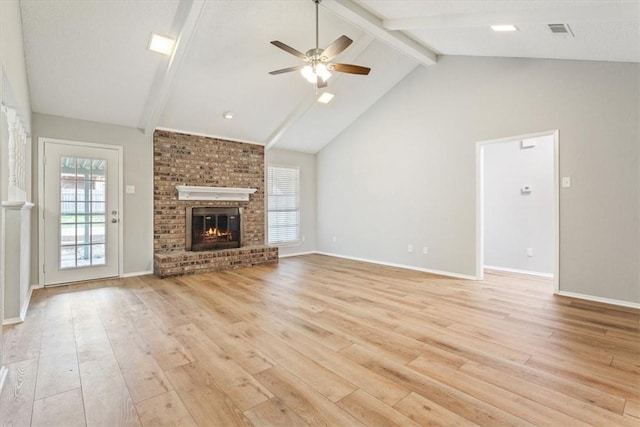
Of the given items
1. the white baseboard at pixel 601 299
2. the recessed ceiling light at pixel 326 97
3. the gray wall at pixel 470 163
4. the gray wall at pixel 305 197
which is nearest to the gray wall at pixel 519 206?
the gray wall at pixel 470 163

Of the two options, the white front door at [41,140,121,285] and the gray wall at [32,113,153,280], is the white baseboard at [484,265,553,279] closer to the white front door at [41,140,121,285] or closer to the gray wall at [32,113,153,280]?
the gray wall at [32,113,153,280]

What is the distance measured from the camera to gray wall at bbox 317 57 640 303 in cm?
359

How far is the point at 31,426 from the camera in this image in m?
1.62

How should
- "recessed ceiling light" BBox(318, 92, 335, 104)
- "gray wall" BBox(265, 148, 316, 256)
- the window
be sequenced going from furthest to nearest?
"gray wall" BBox(265, 148, 316, 256) → the window → "recessed ceiling light" BBox(318, 92, 335, 104)

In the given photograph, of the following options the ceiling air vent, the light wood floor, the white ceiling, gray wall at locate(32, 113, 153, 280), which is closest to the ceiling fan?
Answer: the white ceiling

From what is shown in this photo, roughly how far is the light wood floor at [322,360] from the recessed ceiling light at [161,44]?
119 inches

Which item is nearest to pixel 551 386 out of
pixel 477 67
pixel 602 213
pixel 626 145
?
pixel 602 213

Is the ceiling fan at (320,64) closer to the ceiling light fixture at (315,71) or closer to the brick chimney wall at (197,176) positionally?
the ceiling light fixture at (315,71)

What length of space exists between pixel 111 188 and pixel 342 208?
436 centimetres

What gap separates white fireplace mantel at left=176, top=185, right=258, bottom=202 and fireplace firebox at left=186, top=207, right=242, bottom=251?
0.22 meters

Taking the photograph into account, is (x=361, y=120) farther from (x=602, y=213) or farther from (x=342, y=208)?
(x=602, y=213)

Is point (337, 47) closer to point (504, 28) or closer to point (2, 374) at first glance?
point (504, 28)

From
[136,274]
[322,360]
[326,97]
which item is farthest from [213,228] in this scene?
[322,360]

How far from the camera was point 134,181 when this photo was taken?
518 cm
